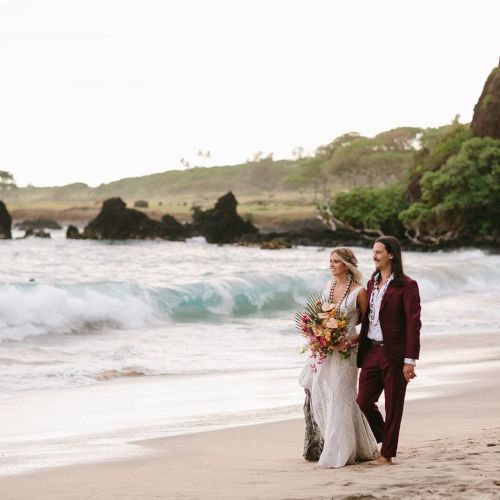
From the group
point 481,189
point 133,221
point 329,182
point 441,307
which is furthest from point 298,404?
point 329,182

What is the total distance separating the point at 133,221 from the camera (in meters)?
80.9

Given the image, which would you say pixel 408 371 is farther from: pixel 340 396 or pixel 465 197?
pixel 465 197

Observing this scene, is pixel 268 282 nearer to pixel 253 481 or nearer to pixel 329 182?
pixel 253 481

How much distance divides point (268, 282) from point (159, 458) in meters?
22.5

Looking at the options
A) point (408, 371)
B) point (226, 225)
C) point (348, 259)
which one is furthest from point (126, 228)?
point (408, 371)

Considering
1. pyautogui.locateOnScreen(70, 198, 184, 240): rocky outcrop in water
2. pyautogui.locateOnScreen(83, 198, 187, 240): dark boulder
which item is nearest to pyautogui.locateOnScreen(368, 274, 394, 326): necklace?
pyautogui.locateOnScreen(70, 198, 184, 240): rocky outcrop in water

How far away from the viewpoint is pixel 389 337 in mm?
6535

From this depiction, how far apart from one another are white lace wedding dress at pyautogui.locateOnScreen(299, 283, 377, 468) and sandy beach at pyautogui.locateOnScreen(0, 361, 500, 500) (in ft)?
0.50

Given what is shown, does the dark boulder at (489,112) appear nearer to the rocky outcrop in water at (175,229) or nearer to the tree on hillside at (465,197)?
the tree on hillside at (465,197)

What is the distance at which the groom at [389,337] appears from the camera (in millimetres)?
6512

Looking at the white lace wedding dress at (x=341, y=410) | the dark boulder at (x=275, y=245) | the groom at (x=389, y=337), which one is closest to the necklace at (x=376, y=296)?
the groom at (x=389, y=337)

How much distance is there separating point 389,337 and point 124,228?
74.8 m

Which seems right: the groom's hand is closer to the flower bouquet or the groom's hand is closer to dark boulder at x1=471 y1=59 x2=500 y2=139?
the flower bouquet

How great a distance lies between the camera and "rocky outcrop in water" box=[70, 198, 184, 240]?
80.2 metres
